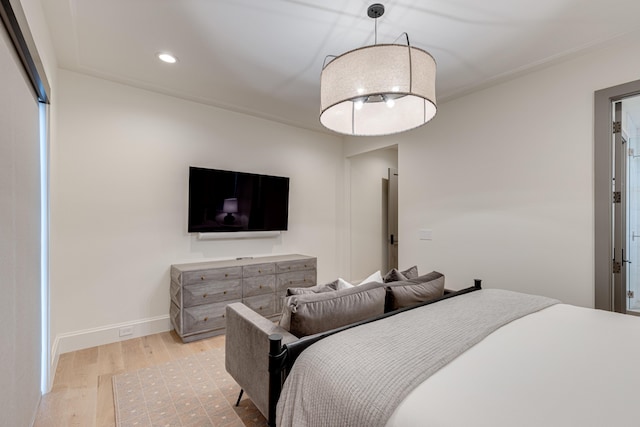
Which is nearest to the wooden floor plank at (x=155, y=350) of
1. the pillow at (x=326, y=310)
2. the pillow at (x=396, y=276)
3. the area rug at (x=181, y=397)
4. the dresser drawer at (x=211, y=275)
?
the area rug at (x=181, y=397)

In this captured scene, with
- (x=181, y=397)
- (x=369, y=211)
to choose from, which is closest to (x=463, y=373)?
(x=181, y=397)

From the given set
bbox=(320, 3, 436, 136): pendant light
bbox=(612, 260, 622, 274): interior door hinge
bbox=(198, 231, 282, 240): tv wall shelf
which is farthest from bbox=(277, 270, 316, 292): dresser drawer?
bbox=(612, 260, 622, 274): interior door hinge

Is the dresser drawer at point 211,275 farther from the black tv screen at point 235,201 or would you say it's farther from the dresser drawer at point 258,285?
the black tv screen at point 235,201

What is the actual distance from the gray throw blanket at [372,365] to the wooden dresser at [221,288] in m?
1.99

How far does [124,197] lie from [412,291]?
2.92m

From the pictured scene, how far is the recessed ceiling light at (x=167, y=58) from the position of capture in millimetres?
2506

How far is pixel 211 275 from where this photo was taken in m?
3.05

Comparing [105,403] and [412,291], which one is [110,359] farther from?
[412,291]

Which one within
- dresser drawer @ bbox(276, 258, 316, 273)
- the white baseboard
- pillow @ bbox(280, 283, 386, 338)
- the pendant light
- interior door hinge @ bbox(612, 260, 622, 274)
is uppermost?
the pendant light

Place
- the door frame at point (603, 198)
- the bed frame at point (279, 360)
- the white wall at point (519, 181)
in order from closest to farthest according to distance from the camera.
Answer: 1. the bed frame at point (279, 360)
2. the door frame at point (603, 198)
3. the white wall at point (519, 181)

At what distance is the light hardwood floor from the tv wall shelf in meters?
1.10

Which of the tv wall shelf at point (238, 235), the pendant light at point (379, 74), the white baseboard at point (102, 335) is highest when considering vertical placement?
the pendant light at point (379, 74)

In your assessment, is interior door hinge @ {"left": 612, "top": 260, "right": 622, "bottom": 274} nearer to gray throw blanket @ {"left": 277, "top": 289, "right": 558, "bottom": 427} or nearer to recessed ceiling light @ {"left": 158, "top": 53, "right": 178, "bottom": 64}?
gray throw blanket @ {"left": 277, "top": 289, "right": 558, "bottom": 427}

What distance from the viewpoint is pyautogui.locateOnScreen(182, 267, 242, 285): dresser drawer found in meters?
2.92
